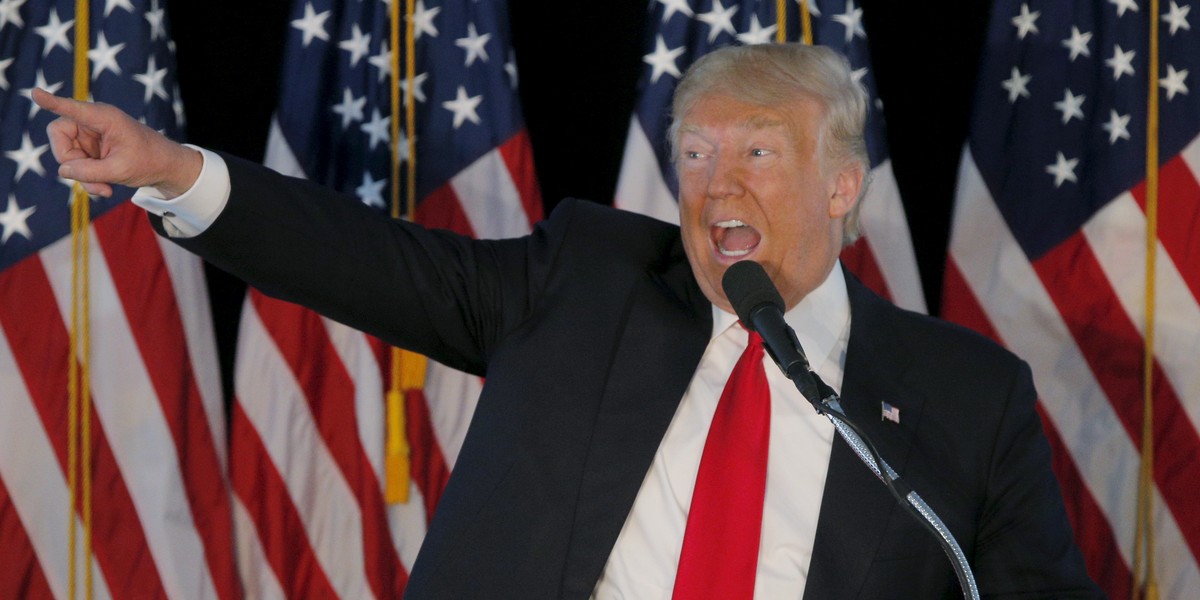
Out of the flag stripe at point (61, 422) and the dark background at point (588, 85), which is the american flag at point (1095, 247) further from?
the flag stripe at point (61, 422)

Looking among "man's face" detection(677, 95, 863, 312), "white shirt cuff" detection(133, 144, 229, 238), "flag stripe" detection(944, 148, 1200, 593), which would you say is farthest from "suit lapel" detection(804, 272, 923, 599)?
"flag stripe" detection(944, 148, 1200, 593)

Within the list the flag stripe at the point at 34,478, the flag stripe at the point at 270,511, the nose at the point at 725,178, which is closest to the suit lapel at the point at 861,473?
the nose at the point at 725,178

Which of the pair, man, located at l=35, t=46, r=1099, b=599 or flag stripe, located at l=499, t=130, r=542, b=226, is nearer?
man, located at l=35, t=46, r=1099, b=599

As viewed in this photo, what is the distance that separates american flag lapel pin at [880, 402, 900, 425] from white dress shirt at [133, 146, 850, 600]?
0.09 m

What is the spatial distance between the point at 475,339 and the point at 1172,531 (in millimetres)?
1836

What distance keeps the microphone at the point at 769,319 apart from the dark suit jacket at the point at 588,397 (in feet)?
1.44

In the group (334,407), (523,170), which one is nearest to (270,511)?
(334,407)

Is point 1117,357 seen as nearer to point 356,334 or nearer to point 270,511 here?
point 356,334

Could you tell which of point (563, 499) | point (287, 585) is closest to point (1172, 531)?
point (563, 499)

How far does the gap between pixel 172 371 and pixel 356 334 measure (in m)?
0.40

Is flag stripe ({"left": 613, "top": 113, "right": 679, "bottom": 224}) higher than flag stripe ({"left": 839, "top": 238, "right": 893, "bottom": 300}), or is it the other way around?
flag stripe ({"left": 613, "top": 113, "right": 679, "bottom": 224})

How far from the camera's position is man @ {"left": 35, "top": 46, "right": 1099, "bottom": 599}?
6.07 ft

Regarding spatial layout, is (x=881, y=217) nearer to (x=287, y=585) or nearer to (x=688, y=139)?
(x=688, y=139)

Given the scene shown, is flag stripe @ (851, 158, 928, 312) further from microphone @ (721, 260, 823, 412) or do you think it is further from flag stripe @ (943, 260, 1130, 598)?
microphone @ (721, 260, 823, 412)
